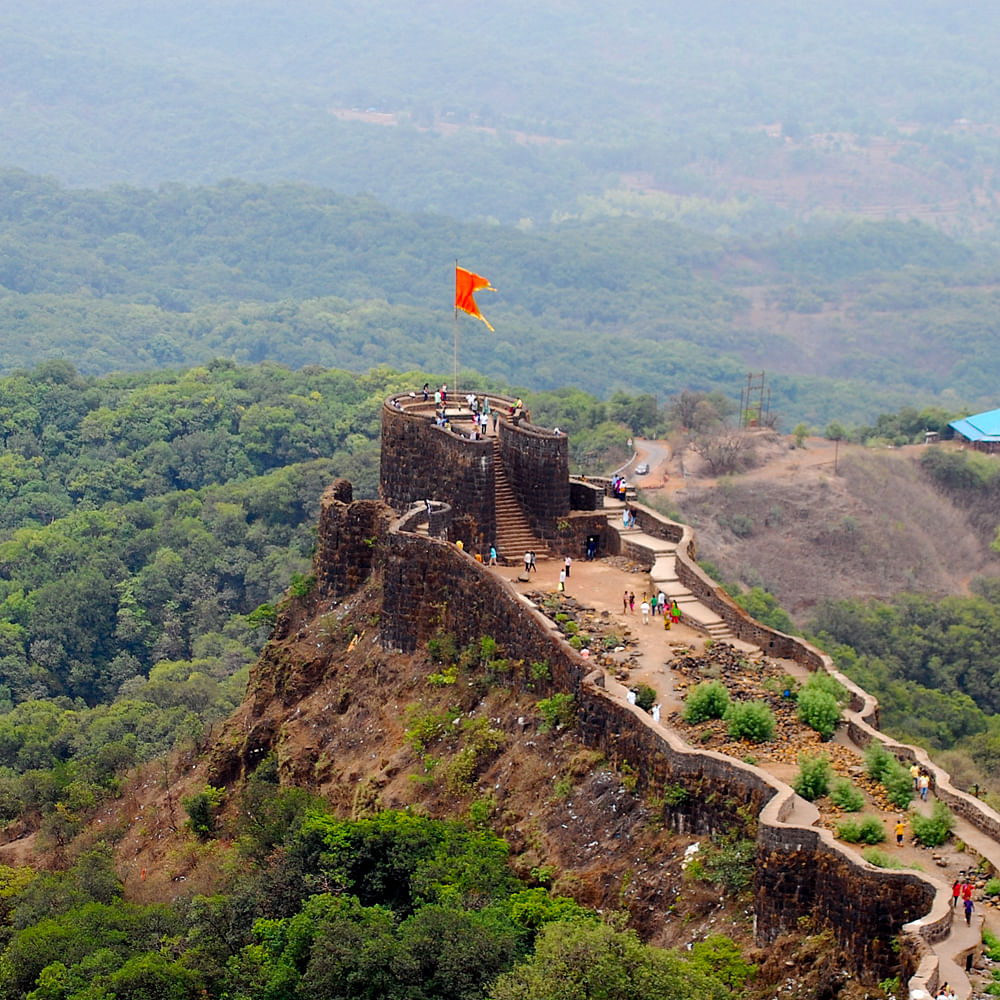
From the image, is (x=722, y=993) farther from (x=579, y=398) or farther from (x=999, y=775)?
(x=579, y=398)

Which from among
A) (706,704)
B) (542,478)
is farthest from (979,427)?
(706,704)

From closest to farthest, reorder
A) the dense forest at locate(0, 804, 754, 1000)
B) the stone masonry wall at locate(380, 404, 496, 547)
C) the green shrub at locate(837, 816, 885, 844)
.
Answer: the dense forest at locate(0, 804, 754, 1000)
the green shrub at locate(837, 816, 885, 844)
the stone masonry wall at locate(380, 404, 496, 547)

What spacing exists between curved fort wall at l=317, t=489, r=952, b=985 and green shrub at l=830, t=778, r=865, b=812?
1238mm

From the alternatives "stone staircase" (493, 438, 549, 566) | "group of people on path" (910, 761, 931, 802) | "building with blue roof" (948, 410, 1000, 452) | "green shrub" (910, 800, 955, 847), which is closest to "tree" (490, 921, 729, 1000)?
"green shrub" (910, 800, 955, 847)

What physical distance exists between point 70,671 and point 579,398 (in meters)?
44.7

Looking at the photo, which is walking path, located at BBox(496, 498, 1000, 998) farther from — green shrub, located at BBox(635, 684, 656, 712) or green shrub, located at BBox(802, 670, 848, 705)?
green shrub, located at BBox(802, 670, 848, 705)

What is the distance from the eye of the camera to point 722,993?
26047 millimetres

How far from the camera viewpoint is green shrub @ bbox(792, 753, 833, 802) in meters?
29.6

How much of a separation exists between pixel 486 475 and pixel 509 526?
1522 mm

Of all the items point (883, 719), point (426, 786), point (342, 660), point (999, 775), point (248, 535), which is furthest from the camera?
point (248, 535)

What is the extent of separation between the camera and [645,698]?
110 ft

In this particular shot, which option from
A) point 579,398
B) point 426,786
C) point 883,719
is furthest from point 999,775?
point 579,398

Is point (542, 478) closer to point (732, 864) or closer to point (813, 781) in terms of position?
point (813, 781)

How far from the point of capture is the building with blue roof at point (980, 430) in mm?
107812
